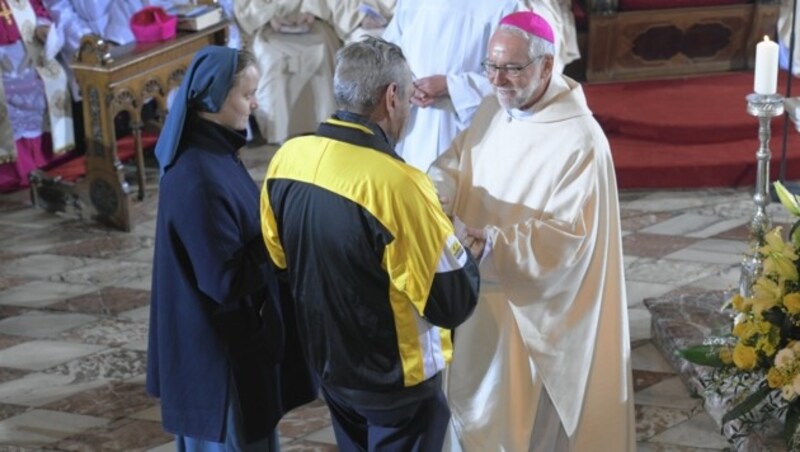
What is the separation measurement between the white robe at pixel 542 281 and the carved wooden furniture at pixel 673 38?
17.2ft

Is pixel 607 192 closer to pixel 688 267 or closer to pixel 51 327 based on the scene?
pixel 688 267

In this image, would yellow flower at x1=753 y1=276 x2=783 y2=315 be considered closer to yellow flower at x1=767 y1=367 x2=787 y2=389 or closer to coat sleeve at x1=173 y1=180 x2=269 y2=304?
yellow flower at x1=767 y1=367 x2=787 y2=389

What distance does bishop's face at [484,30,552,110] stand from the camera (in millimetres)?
3836

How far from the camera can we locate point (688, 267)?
6504 mm

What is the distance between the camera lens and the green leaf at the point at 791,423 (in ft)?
12.4

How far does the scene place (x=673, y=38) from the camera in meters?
9.52

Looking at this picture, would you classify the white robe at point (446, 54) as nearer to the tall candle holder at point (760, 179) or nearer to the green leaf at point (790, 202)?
the tall candle holder at point (760, 179)

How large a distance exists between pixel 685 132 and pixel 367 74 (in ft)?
17.4

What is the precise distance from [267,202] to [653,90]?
6.09 meters

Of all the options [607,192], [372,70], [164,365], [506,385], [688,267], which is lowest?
[688,267]

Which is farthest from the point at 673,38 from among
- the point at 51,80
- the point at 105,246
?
the point at 105,246

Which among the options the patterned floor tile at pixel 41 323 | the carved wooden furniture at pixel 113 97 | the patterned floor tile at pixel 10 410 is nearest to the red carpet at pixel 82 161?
the carved wooden furniture at pixel 113 97

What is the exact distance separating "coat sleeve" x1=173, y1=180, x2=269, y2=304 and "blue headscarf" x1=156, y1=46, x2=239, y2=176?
0.52 ft

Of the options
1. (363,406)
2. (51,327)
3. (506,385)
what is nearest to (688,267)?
(506,385)
